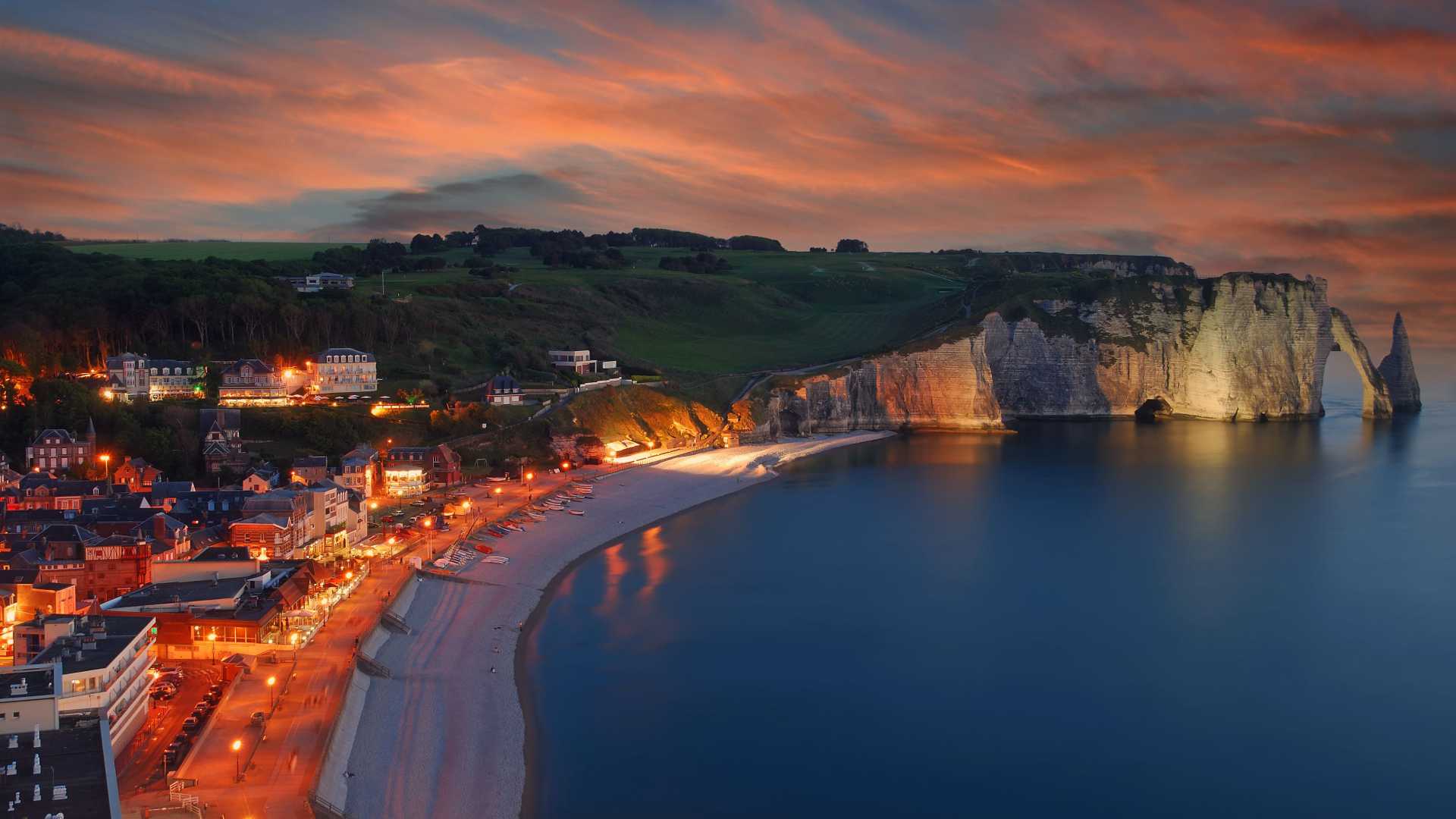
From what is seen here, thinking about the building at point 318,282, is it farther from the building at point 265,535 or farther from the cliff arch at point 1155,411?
the cliff arch at point 1155,411


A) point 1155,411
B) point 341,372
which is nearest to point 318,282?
point 341,372

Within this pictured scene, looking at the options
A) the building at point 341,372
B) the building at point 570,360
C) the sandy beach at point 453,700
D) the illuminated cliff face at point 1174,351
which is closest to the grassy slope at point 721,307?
the building at point 570,360

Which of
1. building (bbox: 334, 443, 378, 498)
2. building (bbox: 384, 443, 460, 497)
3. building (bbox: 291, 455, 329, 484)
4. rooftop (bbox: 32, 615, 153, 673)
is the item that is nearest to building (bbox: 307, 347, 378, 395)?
building (bbox: 384, 443, 460, 497)

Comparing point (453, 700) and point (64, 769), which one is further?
point (453, 700)

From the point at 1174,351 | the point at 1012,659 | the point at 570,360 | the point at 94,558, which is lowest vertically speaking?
the point at 1012,659

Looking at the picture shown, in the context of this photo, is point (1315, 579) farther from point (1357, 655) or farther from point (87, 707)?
point (87, 707)

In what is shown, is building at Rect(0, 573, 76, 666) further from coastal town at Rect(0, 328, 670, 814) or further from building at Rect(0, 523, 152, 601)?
building at Rect(0, 523, 152, 601)

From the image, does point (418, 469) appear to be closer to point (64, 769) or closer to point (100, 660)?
point (100, 660)

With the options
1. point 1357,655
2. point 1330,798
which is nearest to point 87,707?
point 1330,798
